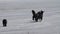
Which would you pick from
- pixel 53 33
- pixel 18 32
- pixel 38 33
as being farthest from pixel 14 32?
pixel 53 33

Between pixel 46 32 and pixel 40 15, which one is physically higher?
pixel 40 15

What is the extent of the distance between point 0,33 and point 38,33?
1.18 metres

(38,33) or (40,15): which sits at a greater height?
(40,15)

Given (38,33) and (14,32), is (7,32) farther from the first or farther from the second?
(38,33)

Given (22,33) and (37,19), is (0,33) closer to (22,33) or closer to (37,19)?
(22,33)

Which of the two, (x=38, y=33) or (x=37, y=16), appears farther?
(x=37, y=16)

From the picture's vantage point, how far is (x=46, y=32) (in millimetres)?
6707

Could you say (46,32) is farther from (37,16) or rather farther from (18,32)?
(37,16)

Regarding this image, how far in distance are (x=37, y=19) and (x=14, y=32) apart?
2.45m

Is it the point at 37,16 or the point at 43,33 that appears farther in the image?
the point at 37,16

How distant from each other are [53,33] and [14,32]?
1.21 meters

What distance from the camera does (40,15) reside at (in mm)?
8992

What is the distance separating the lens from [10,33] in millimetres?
6602

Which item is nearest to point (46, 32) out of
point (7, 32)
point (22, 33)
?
point (22, 33)
